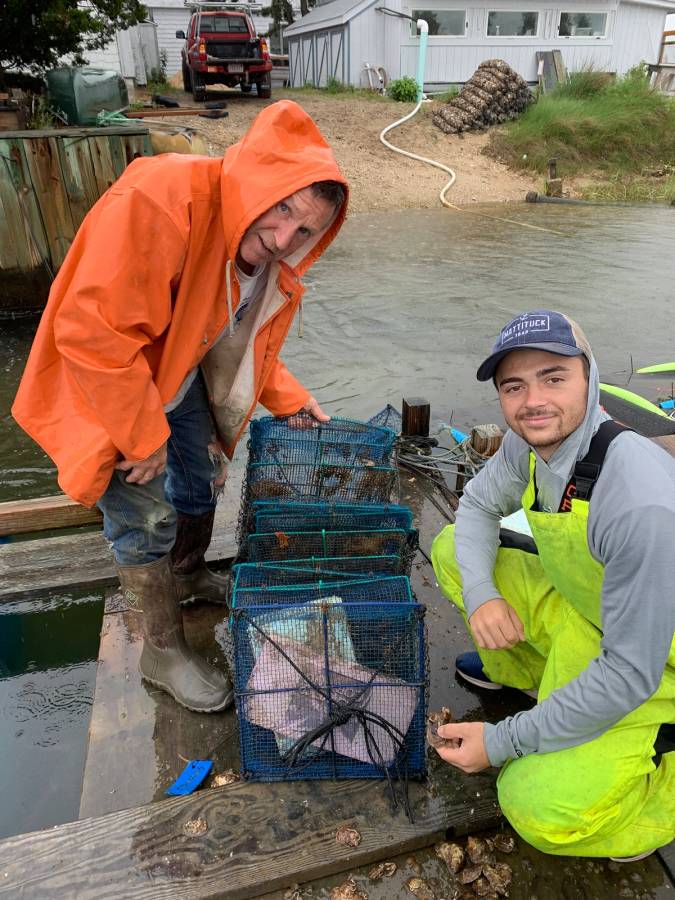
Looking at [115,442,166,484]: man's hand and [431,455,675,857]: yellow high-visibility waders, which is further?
[115,442,166,484]: man's hand

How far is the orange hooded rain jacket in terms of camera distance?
5.56 ft

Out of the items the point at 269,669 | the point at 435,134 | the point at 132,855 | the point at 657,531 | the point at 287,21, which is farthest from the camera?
the point at 287,21

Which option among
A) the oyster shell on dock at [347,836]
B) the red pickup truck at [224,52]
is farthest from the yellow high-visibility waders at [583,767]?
the red pickup truck at [224,52]

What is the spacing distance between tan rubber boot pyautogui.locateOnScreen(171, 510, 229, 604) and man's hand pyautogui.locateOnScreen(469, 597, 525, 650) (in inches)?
46.9

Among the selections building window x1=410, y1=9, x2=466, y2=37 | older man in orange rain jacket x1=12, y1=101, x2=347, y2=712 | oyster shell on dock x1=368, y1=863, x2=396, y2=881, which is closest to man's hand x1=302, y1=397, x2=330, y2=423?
older man in orange rain jacket x1=12, y1=101, x2=347, y2=712

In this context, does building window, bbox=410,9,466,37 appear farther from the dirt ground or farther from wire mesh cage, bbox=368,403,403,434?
wire mesh cage, bbox=368,403,403,434

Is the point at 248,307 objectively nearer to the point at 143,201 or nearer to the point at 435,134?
the point at 143,201

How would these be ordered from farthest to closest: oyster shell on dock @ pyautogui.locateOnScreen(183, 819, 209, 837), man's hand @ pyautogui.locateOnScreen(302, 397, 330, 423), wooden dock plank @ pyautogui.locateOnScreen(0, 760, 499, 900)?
1. man's hand @ pyautogui.locateOnScreen(302, 397, 330, 423)
2. oyster shell on dock @ pyautogui.locateOnScreen(183, 819, 209, 837)
3. wooden dock plank @ pyautogui.locateOnScreen(0, 760, 499, 900)

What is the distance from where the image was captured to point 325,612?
73.0 inches

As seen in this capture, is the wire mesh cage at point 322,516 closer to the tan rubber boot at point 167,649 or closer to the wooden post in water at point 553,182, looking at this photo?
the tan rubber boot at point 167,649

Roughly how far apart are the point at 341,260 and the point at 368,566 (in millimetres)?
9001

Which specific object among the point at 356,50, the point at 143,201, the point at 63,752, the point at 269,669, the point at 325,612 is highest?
the point at 356,50

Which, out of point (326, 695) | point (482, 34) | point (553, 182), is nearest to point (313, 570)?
point (326, 695)

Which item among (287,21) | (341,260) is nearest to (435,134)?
(341,260)
